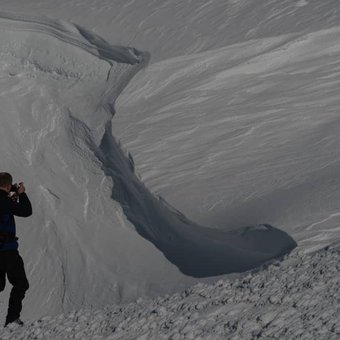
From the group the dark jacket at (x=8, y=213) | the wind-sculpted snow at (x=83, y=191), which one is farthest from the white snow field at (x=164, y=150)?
the dark jacket at (x=8, y=213)

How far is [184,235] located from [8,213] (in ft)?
6.32

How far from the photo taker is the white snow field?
24.4ft

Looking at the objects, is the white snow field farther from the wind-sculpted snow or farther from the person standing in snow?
the person standing in snow

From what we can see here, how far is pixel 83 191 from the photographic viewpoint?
859 centimetres

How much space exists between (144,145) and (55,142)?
0.87 meters

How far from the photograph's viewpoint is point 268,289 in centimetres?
605

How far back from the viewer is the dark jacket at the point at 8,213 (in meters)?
6.67

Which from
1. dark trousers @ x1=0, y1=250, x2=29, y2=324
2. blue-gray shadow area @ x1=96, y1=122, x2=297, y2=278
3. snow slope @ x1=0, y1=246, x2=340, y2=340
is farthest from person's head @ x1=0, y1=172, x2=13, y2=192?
blue-gray shadow area @ x1=96, y1=122, x2=297, y2=278

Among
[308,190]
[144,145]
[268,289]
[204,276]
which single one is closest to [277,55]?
[144,145]

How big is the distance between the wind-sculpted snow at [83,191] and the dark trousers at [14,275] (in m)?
1.10

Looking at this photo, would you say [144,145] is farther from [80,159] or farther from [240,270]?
[240,270]

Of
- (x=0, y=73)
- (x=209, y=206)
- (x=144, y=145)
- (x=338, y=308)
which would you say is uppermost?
(x=0, y=73)

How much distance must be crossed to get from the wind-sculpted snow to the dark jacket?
142 cm

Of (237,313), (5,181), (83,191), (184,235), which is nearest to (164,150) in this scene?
(83,191)
